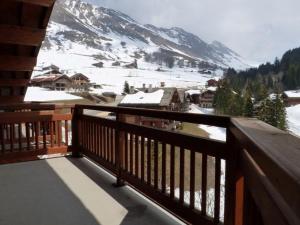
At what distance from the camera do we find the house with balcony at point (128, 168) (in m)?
1.11

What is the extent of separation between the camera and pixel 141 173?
3607mm

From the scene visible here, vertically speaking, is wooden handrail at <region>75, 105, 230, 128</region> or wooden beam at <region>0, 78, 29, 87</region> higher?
wooden beam at <region>0, 78, 29, 87</region>

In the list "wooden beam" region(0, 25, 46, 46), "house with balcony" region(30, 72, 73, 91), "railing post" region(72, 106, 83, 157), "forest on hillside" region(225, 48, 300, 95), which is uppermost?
"forest on hillside" region(225, 48, 300, 95)

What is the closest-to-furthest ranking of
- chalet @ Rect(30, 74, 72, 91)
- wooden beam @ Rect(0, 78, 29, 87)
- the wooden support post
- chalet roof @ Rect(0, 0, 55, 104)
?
the wooden support post < chalet roof @ Rect(0, 0, 55, 104) < wooden beam @ Rect(0, 78, 29, 87) < chalet @ Rect(30, 74, 72, 91)

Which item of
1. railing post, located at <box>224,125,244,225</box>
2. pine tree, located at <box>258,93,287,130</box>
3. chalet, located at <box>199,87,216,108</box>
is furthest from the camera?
chalet, located at <box>199,87,216,108</box>

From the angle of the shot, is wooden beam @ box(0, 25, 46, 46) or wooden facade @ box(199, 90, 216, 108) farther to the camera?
wooden facade @ box(199, 90, 216, 108)

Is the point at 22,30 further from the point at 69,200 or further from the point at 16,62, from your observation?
the point at 69,200

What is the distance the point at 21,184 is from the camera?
4.27 meters

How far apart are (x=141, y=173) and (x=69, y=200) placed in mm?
839

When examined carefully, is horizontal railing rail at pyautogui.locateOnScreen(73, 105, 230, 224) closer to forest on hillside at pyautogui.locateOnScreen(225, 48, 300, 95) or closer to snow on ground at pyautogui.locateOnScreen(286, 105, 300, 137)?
snow on ground at pyautogui.locateOnScreen(286, 105, 300, 137)

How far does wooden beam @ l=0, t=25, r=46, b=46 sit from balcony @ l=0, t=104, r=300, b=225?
3.58 feet

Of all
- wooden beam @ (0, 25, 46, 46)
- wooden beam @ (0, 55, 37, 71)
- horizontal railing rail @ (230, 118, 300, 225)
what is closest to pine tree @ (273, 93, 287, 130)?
wooden beam @ (0, 55, 37, 71)

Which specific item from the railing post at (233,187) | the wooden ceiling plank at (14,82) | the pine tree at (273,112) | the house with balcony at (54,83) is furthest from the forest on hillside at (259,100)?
the railing post at (233,187)

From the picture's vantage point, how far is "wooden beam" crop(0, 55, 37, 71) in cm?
618
